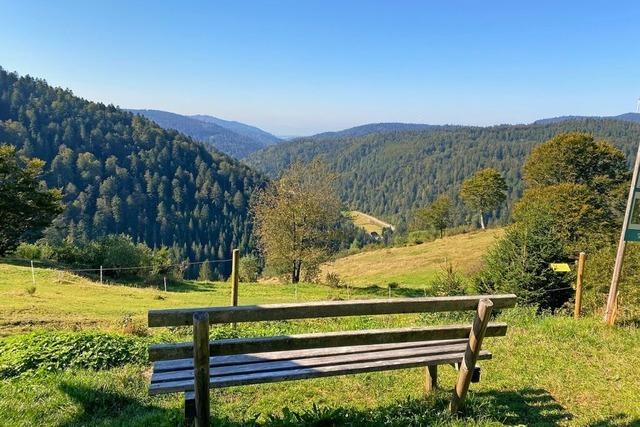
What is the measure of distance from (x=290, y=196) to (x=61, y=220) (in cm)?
9986

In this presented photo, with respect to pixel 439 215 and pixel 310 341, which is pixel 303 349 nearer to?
pixel 310 341

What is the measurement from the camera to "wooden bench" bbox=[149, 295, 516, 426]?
3.80 m

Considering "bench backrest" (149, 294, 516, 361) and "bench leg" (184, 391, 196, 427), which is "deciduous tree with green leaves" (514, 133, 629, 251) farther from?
"bench leg" (184, 391, 196, 427)

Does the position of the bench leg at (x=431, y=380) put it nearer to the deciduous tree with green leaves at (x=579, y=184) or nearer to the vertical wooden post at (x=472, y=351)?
the vertical wooden post at (x=472, y=351)

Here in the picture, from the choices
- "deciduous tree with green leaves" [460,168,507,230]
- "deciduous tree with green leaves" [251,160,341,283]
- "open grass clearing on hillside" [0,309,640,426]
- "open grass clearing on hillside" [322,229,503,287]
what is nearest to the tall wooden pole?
"open grass clearing on hillside" [0,309,640,426]

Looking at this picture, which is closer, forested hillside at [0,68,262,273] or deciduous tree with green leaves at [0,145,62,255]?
deciduous tree with green leaves at [0,145,62,255]

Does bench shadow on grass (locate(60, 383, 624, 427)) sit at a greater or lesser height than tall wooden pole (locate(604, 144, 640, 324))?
lesser

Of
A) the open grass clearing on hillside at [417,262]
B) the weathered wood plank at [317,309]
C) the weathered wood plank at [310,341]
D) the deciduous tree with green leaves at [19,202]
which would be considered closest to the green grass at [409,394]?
the weathered wood plank at [310,341]

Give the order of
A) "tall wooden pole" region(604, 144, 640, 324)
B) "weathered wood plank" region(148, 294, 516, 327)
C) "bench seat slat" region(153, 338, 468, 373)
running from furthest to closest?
"tall wooden pole" region(604, 144, 640, 324) → "bench seat slat" region(153, 338, 468, 373) → "weathered wood plank" region(148, 294, 516, 327)

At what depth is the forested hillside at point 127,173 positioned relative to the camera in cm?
12606

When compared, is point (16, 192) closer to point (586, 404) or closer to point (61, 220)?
point (586, 404)

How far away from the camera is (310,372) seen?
173 inches

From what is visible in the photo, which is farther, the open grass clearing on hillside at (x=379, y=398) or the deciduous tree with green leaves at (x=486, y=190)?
the deciduous tree with green leaves at (x=486, y=190)

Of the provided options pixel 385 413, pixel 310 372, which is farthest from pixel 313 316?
pixel 385 413
